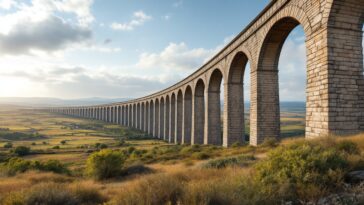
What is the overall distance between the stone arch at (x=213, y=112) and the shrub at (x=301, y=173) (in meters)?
17.1

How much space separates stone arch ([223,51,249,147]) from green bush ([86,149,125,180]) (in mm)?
9964

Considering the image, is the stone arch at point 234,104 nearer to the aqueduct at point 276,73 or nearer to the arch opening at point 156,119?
the aqueduct at point 276,73

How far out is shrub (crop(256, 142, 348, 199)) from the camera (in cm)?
399

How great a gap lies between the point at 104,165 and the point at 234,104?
11545 millimetres

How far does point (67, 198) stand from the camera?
15.1 feet

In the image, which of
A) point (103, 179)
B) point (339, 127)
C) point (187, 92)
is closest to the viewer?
point (339, 127)

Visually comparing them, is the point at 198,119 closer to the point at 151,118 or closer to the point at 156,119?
the point at 156,119

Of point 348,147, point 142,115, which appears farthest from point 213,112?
point 142,115

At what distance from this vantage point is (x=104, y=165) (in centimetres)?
1040

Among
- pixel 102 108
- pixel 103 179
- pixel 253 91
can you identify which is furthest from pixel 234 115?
pixel 102 108

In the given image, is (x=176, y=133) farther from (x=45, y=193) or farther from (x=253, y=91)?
(x=45, y=193)

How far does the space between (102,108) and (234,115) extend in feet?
292

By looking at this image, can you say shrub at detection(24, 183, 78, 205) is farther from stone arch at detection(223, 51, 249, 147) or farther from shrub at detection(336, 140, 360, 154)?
stone arch at detection(223, 51, 249, 147)

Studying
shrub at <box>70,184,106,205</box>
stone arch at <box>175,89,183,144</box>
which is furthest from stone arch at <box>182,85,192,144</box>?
shrub at <box>70,184,106,205</box>
